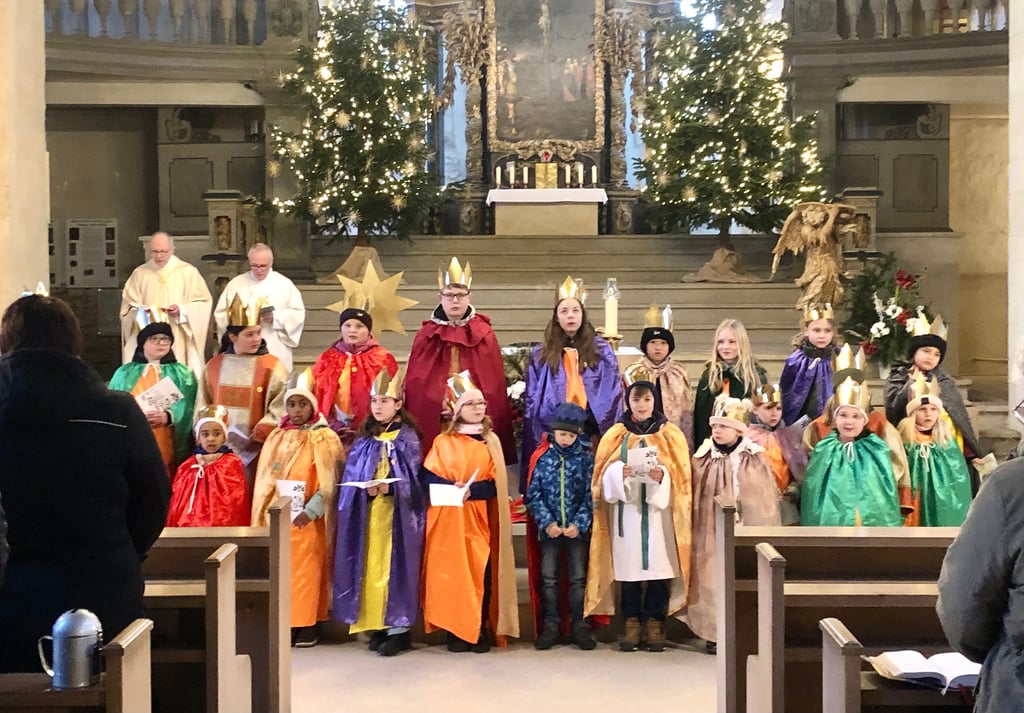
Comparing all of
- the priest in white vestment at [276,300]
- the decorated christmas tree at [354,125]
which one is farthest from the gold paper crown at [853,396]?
the decorated christmas tree at [354,125]

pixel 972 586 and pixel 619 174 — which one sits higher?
pixel 619 174

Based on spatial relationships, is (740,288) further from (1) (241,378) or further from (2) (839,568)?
(2) (839,568)

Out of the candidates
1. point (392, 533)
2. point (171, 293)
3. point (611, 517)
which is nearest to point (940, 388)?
point (611, 517)

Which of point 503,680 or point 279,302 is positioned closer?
point 503,680

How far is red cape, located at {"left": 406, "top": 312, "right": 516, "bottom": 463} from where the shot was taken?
21.1 ft

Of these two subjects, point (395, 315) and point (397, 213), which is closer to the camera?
point (395, 315)

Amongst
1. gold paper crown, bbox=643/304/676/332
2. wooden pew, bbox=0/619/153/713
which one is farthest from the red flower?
wooden pew, bbox=0/619/153/713

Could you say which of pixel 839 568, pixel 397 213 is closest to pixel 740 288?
pixel 397 213

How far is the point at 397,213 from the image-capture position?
42.7ft

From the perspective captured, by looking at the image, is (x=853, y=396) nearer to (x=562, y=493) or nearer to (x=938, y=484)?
(x=938, y=484)

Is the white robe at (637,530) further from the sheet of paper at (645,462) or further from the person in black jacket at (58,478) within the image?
the person in black jacket at (58,478)

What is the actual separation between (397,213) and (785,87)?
460cm

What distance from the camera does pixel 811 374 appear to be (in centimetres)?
676

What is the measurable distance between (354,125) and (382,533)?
7498 mm
